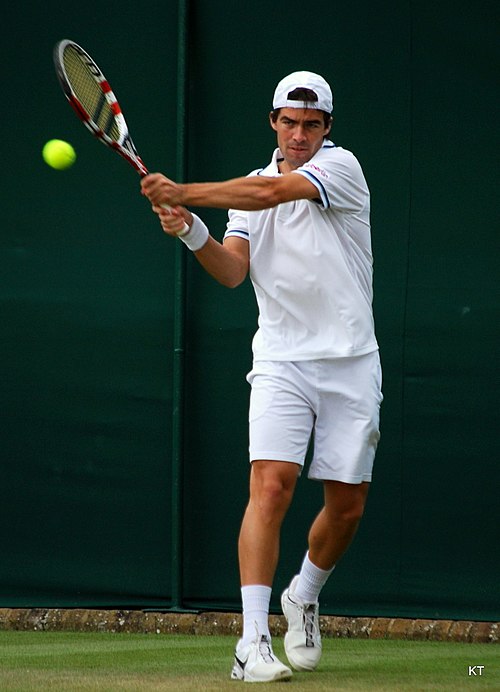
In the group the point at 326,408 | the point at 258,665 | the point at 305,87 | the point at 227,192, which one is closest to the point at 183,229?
the point at 227,192

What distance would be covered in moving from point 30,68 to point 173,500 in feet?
6.37

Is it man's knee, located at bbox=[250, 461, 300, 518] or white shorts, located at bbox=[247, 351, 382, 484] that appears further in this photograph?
white shorts, located at bbox=[247, 351, 382, 484]

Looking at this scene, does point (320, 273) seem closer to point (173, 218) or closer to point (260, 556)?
point (173, 218)

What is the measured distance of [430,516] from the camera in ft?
18.5

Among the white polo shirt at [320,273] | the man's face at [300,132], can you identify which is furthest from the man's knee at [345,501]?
the man's face at [300,132]

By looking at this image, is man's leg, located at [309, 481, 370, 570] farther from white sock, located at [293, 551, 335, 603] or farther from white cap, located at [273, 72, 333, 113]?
white cap, located at [273, 72, 333, 113]

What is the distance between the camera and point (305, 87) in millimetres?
4453

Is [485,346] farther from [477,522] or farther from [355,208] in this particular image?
[355,208]

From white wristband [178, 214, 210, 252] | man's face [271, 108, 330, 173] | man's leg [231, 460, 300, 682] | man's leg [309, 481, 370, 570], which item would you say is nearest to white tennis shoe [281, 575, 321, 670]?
man's leg [309, 481, 370, 570]

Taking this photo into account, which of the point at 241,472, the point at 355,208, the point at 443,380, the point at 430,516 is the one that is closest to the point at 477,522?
the point at 430,516

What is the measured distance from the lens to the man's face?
14.7ft

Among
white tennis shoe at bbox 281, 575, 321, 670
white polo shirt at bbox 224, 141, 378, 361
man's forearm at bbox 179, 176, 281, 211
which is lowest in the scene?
white tennis shoe at bbox 281, 575, 321, 670

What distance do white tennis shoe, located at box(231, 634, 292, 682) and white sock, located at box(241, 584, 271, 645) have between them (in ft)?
0.07

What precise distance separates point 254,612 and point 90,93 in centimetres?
175
